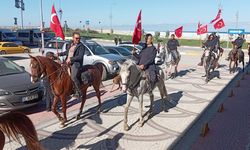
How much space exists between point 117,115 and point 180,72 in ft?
34.3

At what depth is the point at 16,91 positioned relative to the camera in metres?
8.38

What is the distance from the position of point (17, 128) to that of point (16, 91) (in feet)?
17.5

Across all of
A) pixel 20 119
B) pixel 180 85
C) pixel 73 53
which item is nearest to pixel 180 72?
pixel 180 85

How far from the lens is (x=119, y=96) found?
11180 mm

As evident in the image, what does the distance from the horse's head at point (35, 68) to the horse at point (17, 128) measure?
3.57m

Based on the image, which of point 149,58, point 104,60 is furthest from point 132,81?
point 104,60

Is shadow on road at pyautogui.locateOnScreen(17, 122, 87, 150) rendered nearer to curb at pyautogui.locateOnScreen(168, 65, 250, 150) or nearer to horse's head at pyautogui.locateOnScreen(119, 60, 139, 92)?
horse's head at pyautogui.locateOnScreen(119, 60, 139, 92)

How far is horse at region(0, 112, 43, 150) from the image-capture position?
3.33m

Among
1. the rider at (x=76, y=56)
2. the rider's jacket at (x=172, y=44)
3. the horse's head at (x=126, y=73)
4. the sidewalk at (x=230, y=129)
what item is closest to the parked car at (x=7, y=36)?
the rider's jacket at (x=172, y=44)

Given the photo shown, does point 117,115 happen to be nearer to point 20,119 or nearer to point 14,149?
point 14,149

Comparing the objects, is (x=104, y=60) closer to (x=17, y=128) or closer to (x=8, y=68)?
(x=8, y=68)

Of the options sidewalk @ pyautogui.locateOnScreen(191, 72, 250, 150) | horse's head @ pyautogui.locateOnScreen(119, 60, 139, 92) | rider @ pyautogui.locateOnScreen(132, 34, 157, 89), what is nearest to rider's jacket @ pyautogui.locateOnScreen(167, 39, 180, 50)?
sidewalk @ pyautogui.locateOnScreen(191, 72, 250, 150)

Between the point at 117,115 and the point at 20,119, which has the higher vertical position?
the point at 20,119

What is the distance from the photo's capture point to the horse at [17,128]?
333cm
